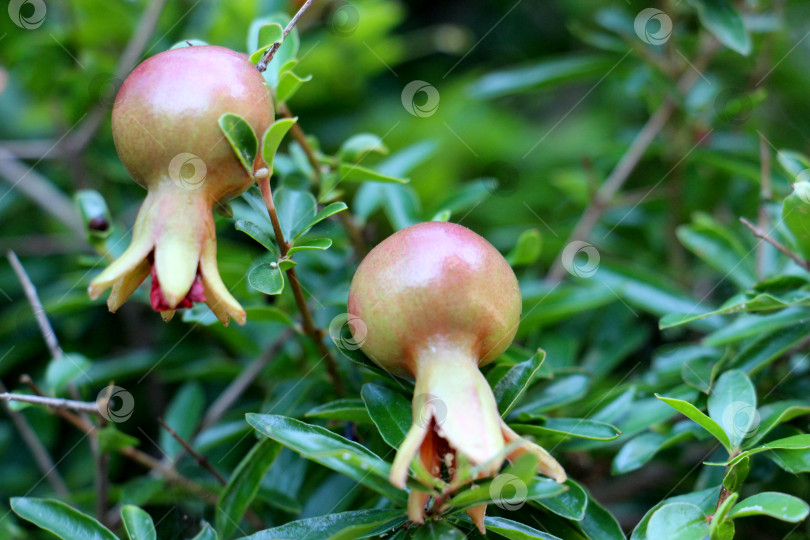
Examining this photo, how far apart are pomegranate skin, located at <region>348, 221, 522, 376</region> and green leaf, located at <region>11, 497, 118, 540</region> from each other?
0.39 m

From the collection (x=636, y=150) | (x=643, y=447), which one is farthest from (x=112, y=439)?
(x=636, y=150)

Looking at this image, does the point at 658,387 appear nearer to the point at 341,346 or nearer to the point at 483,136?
the point at 341,346

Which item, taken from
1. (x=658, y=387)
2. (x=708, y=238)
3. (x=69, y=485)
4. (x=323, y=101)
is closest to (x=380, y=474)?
(x=658, y=387)

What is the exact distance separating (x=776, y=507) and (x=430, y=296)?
1.33ft

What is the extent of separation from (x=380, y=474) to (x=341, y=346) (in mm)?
192

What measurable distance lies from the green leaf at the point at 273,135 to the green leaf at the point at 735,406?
608mm

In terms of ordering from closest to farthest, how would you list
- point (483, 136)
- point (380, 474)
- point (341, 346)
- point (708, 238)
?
point (380, 474), point (341, 346), point (708, 238), point (483, 136)

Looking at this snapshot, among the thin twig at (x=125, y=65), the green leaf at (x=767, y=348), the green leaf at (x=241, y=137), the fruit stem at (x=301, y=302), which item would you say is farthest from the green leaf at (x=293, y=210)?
the thin twig at (x=125, y=65)

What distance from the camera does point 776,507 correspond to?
0.71 m

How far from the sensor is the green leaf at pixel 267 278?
753 millimetres

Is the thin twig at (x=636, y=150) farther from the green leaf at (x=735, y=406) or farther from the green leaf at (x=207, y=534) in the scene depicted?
the green leaf at (x=207, y=534)

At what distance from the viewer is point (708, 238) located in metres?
1.20

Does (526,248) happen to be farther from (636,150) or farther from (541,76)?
(541,76)

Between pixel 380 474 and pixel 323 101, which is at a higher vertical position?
pixel 323 101
